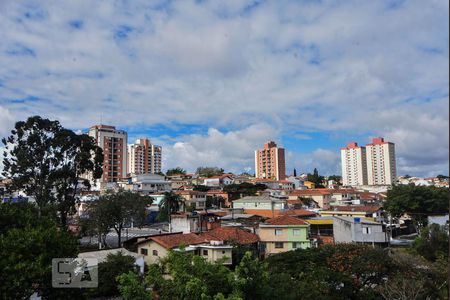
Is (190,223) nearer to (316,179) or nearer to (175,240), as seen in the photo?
(175,240)

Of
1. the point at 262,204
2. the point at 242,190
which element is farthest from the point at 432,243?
the point at 242,190

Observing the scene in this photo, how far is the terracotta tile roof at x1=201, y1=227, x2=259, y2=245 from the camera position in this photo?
2721 cm

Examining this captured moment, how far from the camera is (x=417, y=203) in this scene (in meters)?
46.8

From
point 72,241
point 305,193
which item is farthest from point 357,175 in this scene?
point 72,241

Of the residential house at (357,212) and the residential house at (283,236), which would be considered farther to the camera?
the residential house at (357,212)

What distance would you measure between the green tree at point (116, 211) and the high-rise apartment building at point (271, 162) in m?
78.1

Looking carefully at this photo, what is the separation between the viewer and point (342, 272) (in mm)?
20000

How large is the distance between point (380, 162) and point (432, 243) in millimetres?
97020

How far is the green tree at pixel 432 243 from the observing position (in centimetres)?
2853

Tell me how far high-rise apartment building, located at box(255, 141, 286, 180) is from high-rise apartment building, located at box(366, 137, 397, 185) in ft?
99.9

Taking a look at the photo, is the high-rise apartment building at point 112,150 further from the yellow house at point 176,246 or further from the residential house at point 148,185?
the yellow house at point 176,246

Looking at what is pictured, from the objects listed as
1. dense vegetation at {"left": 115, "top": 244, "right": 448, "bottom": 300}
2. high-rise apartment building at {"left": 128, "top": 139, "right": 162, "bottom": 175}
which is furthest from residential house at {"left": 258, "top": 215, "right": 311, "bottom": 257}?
high-rise apartment building at {"left": 128, "top": 139, "right": 162, "bottom": 175}

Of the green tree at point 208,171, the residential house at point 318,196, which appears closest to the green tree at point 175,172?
the green tree at point 208,171

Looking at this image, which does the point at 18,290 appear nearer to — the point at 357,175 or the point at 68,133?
the point at 68,133
